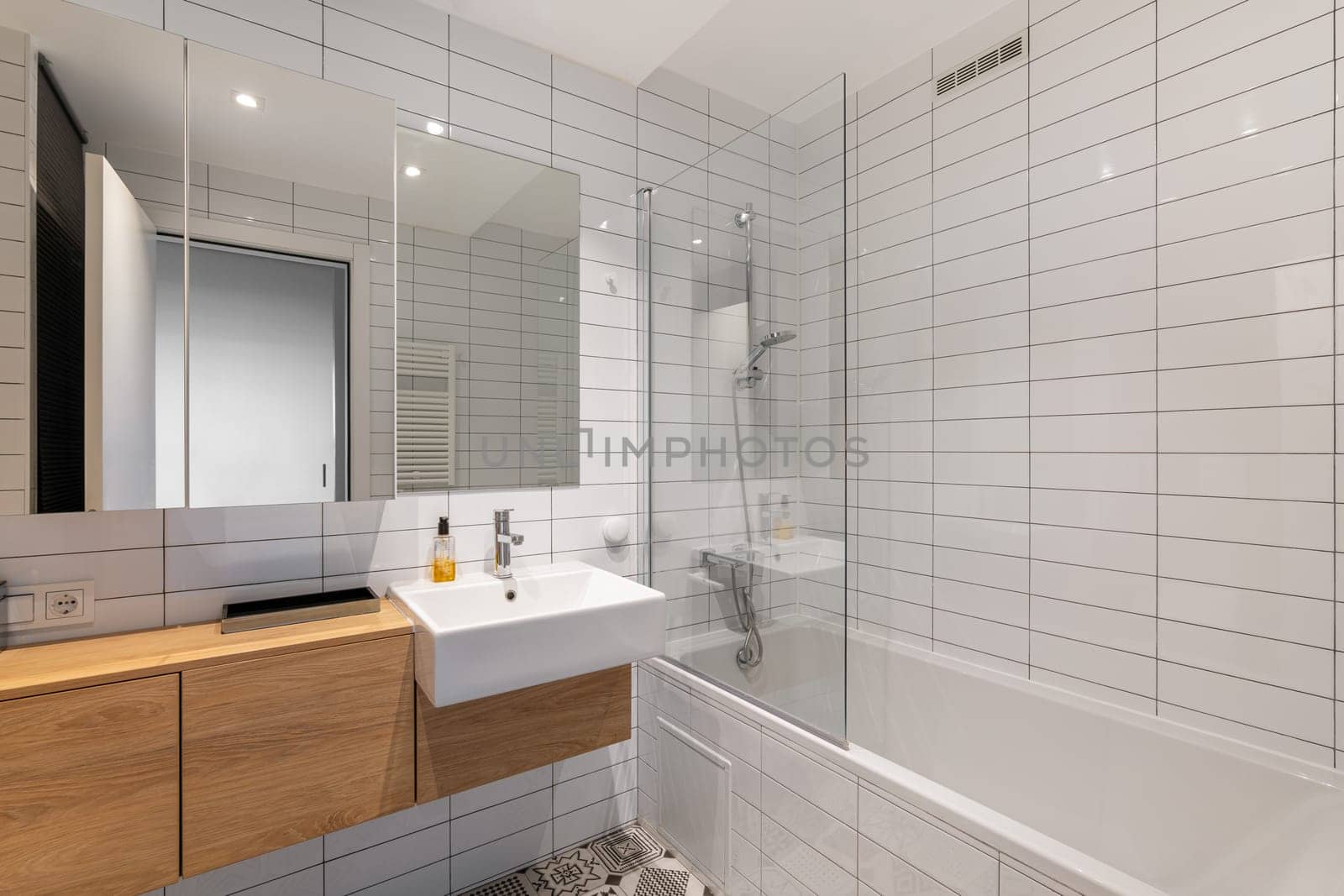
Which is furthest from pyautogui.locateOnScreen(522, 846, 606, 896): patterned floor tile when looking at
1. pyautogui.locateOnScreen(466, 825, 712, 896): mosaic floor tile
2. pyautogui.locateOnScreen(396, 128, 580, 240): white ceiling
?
pyautogui.locateOnScreen(396, 128, 580, 240): white ceiling

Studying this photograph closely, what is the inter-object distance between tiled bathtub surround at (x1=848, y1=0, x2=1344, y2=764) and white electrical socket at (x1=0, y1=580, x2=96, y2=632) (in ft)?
7.66

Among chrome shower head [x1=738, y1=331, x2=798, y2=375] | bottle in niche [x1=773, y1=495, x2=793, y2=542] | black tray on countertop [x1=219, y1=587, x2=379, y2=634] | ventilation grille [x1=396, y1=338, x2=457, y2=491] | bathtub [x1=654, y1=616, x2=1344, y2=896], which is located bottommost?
bathtub [x1=654, y1=616, x2=1344, y2=896]

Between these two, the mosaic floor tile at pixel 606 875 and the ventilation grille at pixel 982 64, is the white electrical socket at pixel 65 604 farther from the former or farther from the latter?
the ventilation grille at pixel 982 64

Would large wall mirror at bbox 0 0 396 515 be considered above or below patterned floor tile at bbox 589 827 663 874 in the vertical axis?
above

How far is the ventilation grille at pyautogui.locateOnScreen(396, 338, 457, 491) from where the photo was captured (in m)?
1.75

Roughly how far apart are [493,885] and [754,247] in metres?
2.08

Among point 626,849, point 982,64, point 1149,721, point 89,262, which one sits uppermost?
point 982,64

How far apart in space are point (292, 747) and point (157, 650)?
0.34m

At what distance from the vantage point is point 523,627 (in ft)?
4.65

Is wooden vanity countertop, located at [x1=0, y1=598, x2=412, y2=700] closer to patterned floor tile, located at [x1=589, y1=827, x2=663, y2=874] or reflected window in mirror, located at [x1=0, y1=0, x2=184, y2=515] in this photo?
reflected window in mirror, located at [x1=0, y1=0, x2=184, y2=515]

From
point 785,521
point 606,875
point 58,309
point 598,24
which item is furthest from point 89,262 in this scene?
point 606,875

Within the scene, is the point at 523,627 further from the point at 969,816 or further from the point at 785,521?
the point at 969,816

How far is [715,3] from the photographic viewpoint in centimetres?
181

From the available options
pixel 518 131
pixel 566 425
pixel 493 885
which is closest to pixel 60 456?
pixel 566 425
